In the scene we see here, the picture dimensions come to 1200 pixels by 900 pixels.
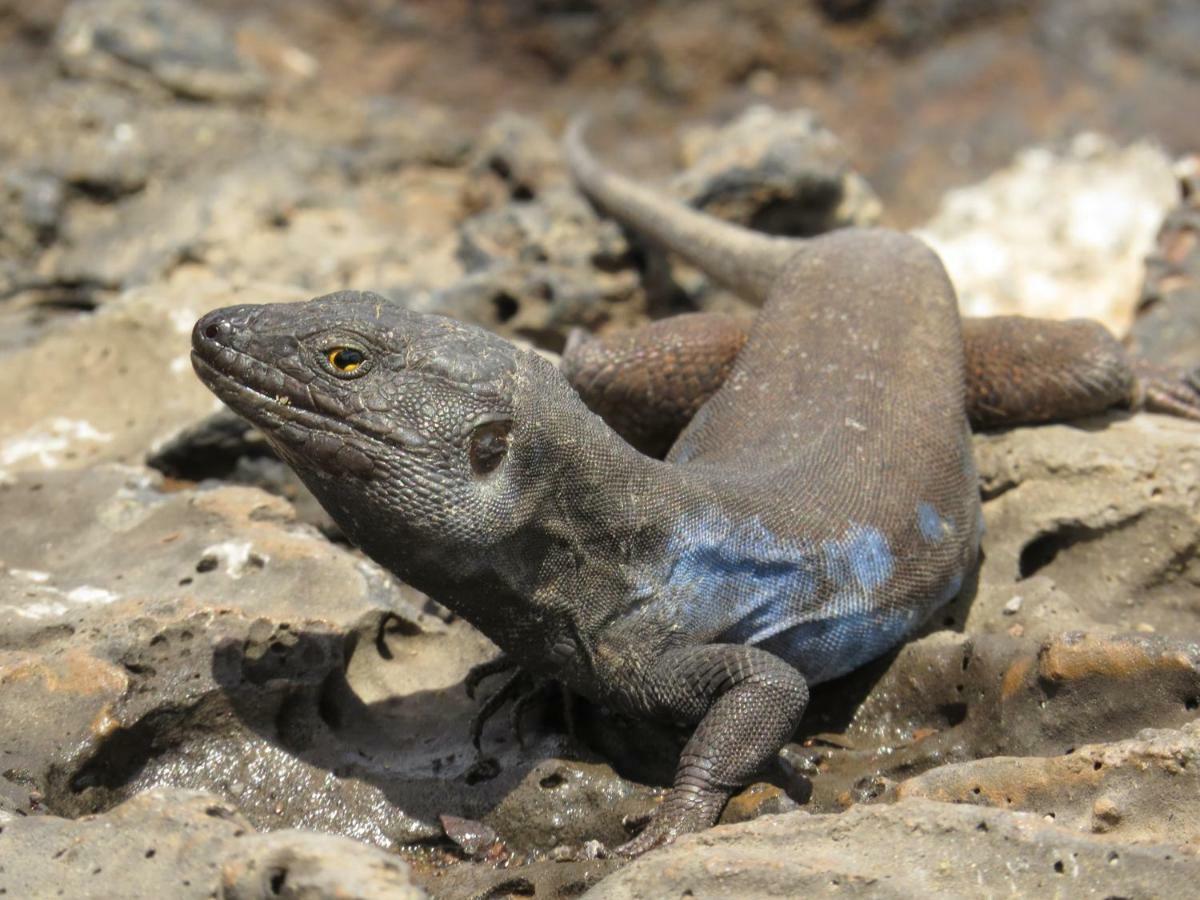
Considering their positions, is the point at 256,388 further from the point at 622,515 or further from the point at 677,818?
the point at 677,818

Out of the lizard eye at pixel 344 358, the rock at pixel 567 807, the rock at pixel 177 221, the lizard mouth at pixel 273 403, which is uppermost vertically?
the lizard eye at pixel 344 358

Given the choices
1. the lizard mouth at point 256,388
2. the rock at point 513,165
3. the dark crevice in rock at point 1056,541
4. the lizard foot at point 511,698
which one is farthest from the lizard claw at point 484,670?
the rock at point 513,165

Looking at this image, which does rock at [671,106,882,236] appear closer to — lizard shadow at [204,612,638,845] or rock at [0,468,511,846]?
rock at [0,468,511,846]

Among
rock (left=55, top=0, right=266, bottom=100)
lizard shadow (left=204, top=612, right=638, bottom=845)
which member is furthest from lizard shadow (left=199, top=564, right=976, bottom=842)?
rock (left=55, top=0, right=266, bottom=100)

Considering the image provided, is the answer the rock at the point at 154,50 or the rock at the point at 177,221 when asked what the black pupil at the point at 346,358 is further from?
the rock at the point at 154,50

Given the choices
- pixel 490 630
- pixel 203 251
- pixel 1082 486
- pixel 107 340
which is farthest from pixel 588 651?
pixel 203 251

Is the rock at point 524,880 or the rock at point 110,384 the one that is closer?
the rock at point 524,880

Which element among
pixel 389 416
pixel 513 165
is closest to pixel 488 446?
pixel 389 416
